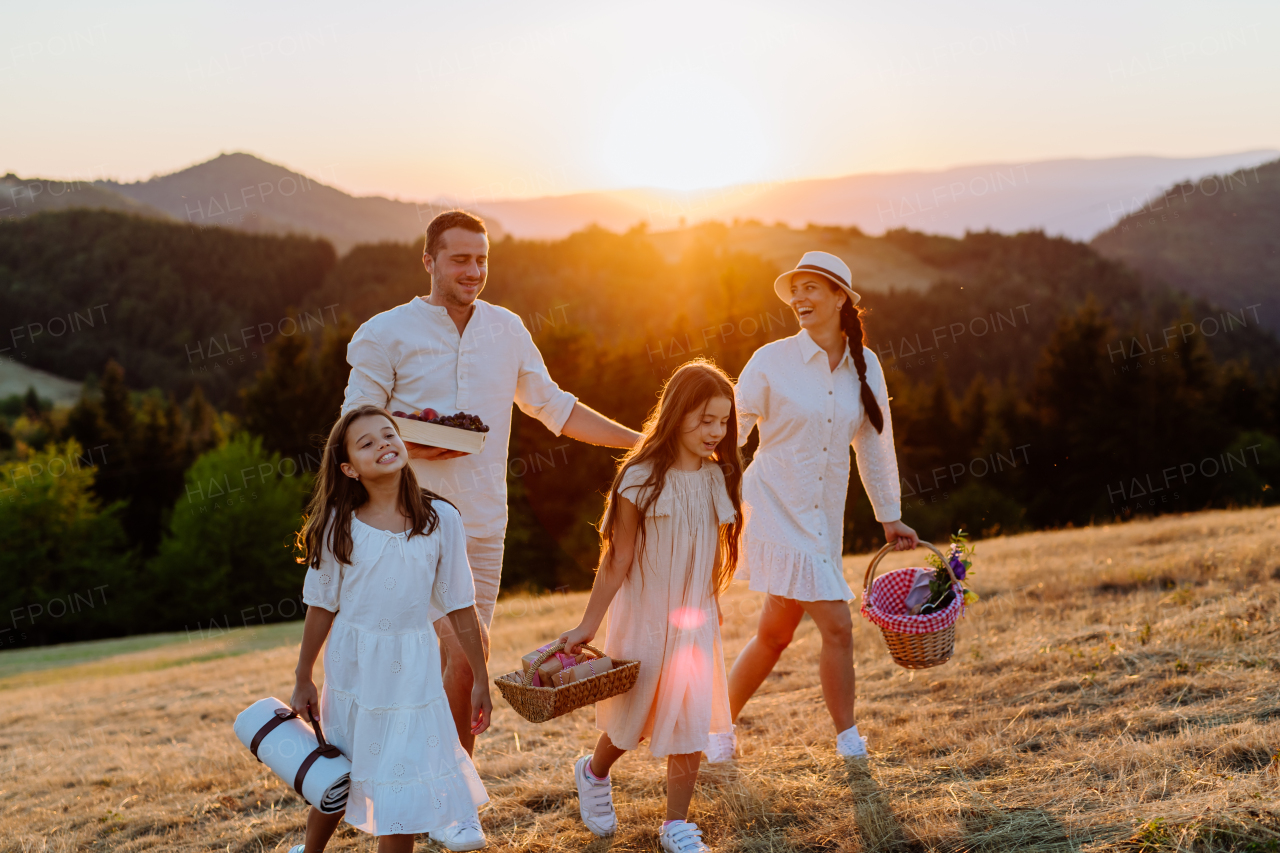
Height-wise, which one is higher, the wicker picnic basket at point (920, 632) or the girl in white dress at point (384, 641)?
the girl in white dress at point (384, 641)

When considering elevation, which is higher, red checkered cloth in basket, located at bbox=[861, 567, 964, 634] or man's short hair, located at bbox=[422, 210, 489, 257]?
man's short hair, located at bbox=[422, 210, 489, 257]

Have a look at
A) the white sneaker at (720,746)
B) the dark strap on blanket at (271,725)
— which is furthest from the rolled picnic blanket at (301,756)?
the white sneaker at (720,746)

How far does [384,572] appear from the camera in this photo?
3041 mm

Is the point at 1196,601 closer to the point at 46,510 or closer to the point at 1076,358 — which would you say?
the point at 1076,358

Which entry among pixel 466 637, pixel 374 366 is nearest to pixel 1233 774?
pixel 466 637

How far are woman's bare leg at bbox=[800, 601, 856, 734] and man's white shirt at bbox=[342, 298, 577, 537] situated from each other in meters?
1.52

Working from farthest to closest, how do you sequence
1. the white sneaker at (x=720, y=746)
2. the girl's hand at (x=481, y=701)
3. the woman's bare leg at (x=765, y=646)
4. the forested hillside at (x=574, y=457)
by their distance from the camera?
the forested hillside at (x=574, y=457) < the woman's bare leg at (x=765, y=646) < the white sneaker at (x=720, y=746) < the girl's hand at (x=481, y=701)

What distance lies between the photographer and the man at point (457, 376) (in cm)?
371

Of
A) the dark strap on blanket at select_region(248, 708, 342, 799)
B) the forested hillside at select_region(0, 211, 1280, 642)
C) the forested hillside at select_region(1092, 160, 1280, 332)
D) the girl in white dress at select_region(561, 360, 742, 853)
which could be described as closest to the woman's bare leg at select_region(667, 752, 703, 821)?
the girl in white dress at select_region(561, 360, 742, 853)

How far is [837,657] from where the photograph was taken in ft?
13.9

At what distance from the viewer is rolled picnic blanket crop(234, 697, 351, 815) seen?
292 centimetres

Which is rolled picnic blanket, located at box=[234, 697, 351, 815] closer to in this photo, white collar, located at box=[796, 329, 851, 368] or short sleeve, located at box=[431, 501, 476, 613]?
short sleeve, located at box=[431, 501, 476, 613]

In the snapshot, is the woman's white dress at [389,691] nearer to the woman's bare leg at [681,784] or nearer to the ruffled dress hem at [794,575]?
the woman's bare leg at [681,784]

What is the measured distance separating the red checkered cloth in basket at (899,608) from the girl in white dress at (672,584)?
1.02 m
